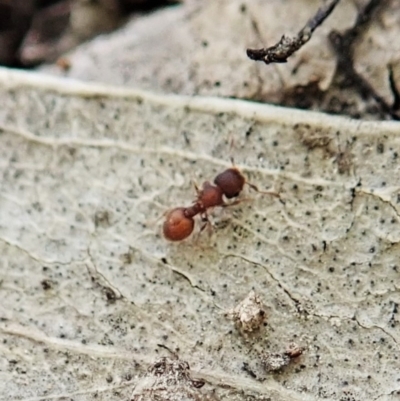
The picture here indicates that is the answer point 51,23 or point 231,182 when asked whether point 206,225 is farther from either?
point 51,23

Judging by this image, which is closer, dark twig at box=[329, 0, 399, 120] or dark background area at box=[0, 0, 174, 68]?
dark twig at box=[329, 0, 399, 120]

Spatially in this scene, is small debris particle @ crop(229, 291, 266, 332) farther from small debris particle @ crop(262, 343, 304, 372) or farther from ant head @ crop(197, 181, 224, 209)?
ant head @ crop(197, 181, 224, 209)

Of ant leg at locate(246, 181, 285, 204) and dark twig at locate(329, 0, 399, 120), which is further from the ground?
dark twig at locate(329, 0, 399, 120)

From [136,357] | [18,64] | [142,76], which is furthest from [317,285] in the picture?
[18,64]

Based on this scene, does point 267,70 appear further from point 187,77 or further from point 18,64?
point 18,64

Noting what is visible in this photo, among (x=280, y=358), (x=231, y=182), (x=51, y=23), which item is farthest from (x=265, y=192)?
(x=51, y=23)

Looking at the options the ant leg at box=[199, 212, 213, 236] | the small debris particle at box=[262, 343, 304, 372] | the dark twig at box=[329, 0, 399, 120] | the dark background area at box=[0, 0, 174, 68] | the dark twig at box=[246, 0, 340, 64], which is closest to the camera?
the small debris particle at box=[262, 343, 304, 372]

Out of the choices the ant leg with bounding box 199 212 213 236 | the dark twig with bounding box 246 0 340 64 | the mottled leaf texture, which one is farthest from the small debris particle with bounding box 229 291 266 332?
the dark twig with bounding box 246 0 340 64

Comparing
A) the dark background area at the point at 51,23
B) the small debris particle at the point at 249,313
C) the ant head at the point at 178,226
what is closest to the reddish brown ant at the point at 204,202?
the ant head at the point at 178,226
